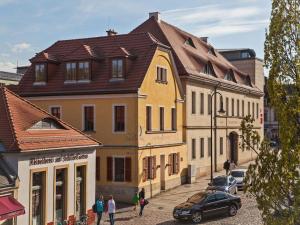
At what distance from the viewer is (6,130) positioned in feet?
70.1

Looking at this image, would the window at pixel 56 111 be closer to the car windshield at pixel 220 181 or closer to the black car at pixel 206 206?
the car windshield at pixel 220 181

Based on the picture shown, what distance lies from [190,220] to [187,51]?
71.8ft

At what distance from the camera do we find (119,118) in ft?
106

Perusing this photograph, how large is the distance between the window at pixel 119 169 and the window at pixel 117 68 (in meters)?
5.53

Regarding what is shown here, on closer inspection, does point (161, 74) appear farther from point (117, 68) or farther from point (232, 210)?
point (232, 210)

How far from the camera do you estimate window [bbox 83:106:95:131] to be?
3319 centimetres

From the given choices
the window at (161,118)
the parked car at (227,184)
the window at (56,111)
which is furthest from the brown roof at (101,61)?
the parked car at (227,184)

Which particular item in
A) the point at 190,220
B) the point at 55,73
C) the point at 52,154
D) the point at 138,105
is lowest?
the point at 190,220

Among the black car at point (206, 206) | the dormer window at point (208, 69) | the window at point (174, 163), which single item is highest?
the dormer window at point (208, 69)

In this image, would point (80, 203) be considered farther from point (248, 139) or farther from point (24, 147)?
point (248, 139)

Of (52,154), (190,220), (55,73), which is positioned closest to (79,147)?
(52,154)

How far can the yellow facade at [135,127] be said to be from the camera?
3162 cm

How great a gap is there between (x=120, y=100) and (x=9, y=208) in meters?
14.3

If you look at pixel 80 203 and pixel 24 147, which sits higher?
pixel 24 147
